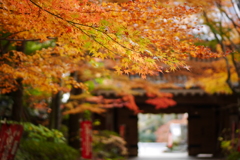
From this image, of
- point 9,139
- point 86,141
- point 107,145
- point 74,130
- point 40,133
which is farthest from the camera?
point 107,145

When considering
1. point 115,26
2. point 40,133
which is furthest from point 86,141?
point 115,26

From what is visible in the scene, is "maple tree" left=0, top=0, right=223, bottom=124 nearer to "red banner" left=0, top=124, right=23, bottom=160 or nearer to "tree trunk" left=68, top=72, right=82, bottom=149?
"red banner" left=0, top=124, right=23, bottom=160

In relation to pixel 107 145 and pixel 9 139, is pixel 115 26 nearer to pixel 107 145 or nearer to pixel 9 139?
pixel 9 139

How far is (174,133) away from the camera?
34.1 meters

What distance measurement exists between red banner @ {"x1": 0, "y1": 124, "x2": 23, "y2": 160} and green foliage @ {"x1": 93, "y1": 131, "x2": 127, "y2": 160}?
6422 millimetres

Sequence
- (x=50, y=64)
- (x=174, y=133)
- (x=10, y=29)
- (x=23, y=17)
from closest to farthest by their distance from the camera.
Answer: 1. (x=23, y=17)
2. (x=10, y=29)
3. (x=50, y=64)
4. (x=174, y=133)

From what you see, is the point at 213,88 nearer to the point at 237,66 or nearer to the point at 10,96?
the point at 237,66

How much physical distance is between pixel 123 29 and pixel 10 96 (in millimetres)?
6940

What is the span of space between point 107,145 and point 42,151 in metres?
5.76

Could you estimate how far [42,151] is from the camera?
9172 millimetres

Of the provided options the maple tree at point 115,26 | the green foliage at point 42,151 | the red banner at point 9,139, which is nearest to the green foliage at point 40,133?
the green foliage at point 42,151

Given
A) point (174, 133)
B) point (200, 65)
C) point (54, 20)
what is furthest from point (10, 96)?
point (174, 133)

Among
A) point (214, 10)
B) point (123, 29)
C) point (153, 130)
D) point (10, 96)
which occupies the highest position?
point (214, 10)

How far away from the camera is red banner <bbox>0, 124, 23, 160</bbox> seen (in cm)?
668
